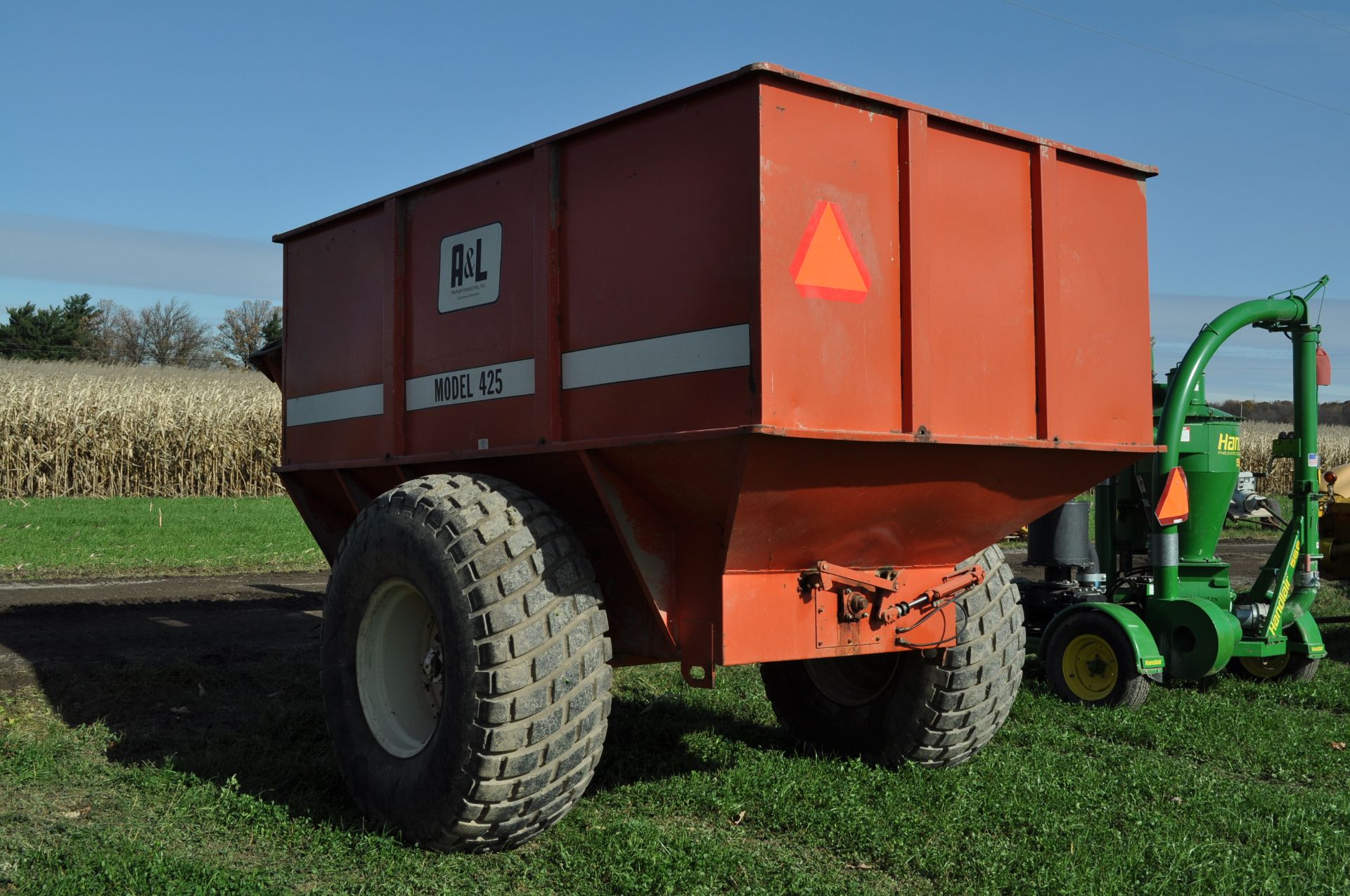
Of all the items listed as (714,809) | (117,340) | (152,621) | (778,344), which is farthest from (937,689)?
(117,340)

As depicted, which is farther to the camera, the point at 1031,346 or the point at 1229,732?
the point at 1229,732

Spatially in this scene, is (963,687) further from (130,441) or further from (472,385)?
(130,441)

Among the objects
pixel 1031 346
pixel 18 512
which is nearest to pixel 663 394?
pixel 1031 346

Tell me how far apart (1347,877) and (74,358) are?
62.1 m

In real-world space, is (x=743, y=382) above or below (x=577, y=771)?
above

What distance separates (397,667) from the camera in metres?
5.07

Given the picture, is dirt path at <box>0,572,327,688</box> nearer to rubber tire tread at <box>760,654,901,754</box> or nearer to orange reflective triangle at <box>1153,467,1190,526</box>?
rubber tire tread at <box>760,654,901,754</box>

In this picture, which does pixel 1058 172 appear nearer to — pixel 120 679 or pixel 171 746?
pixel 171 746

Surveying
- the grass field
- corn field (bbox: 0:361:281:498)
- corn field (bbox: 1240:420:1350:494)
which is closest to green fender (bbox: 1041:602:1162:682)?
the grass field

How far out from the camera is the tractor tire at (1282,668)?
819 cm

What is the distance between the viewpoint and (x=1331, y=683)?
8.05 metres

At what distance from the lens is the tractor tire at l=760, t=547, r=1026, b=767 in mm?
5289

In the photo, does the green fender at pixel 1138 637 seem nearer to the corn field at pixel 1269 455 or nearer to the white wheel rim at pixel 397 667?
the white wheel rim at pixel 397 667

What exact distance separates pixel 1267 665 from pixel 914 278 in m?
5.57
